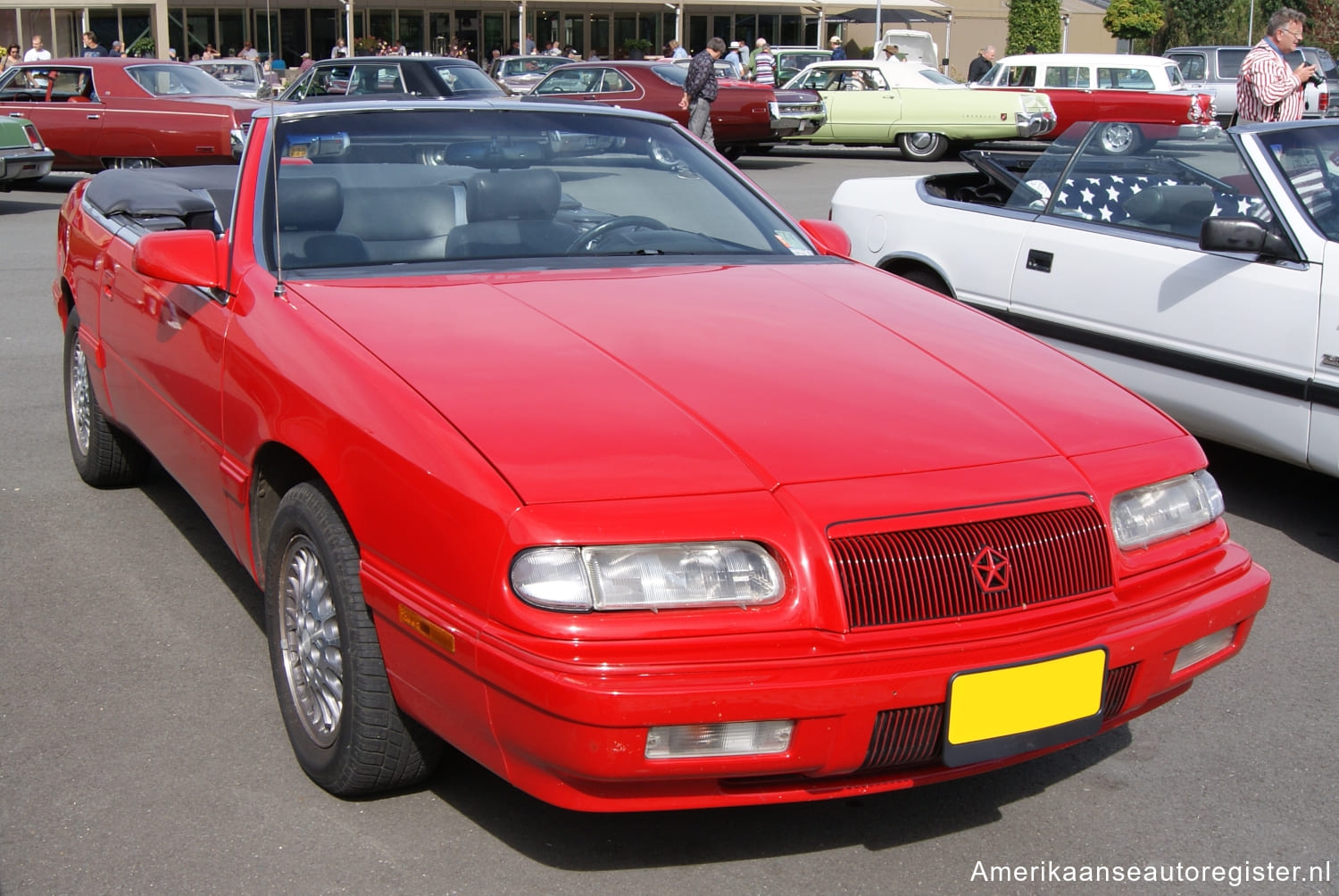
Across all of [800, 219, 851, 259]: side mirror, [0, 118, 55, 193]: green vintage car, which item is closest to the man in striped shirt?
[800, 219, 851, 259]: side mirror

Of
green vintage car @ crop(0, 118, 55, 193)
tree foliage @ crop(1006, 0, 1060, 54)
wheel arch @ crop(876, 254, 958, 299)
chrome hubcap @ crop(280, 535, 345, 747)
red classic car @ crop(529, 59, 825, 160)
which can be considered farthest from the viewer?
tree foliage @ crop(1006, 0, 1060, 54)

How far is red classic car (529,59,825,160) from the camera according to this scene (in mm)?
19781

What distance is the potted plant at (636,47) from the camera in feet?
147

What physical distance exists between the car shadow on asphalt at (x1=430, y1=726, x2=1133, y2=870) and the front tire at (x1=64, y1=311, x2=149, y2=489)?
253 cm

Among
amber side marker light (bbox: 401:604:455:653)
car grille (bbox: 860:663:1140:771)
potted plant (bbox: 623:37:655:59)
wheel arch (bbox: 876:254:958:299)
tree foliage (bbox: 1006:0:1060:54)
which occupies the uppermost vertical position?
tree foliage (bbox: 1006:0:1060:54)

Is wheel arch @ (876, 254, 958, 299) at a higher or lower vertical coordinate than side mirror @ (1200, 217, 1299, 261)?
lower

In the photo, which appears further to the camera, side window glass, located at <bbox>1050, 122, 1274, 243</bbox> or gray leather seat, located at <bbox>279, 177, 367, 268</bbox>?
side window glass, located at <bbox>1050, 122, 1274, 243</bbox>

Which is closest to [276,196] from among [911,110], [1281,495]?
[1281,495]

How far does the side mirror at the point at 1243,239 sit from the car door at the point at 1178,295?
53 mm

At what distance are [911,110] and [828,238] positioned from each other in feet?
58.7

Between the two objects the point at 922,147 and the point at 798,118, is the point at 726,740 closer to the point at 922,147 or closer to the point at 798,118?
the point at 798,118

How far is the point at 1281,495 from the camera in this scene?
5391 millimetres

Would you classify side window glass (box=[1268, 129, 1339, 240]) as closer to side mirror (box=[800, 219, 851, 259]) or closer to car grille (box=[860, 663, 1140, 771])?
side mirror (box=[800, 219, 851, 259])

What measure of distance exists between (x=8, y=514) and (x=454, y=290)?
7.96 ft
